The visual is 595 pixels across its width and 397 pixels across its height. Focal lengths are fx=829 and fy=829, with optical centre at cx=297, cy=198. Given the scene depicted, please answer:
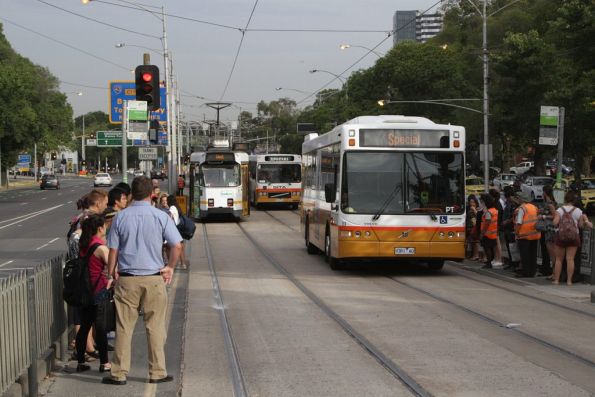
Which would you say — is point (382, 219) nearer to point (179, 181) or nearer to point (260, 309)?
point (260, 309)

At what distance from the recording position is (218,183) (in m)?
33.3

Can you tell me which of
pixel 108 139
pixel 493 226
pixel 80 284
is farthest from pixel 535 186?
pixel 80 284

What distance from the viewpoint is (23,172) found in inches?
5763

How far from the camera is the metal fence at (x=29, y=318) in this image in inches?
239

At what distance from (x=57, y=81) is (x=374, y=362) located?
4099 inches

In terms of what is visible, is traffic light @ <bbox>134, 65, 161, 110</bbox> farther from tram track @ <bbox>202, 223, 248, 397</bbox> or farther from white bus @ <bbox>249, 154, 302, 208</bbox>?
white bus @ <bbox>249, 154, 302, 208</bbox>

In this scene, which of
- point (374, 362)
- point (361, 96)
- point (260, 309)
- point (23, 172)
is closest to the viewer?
point (374, 362)

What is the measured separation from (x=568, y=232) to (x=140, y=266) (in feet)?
30.1

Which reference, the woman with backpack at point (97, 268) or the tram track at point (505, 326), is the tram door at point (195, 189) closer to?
the tram track at point (505, 326)

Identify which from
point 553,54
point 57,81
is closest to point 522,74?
point 553,54

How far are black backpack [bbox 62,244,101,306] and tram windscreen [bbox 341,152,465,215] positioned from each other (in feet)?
28.1

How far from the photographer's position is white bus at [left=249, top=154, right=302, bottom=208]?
42062 millimetres

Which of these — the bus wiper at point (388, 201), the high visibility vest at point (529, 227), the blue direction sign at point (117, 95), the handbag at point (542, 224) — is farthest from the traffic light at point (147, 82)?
the blue direction sign at point (117, 95)

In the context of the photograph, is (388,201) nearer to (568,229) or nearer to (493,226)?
(493,226)
